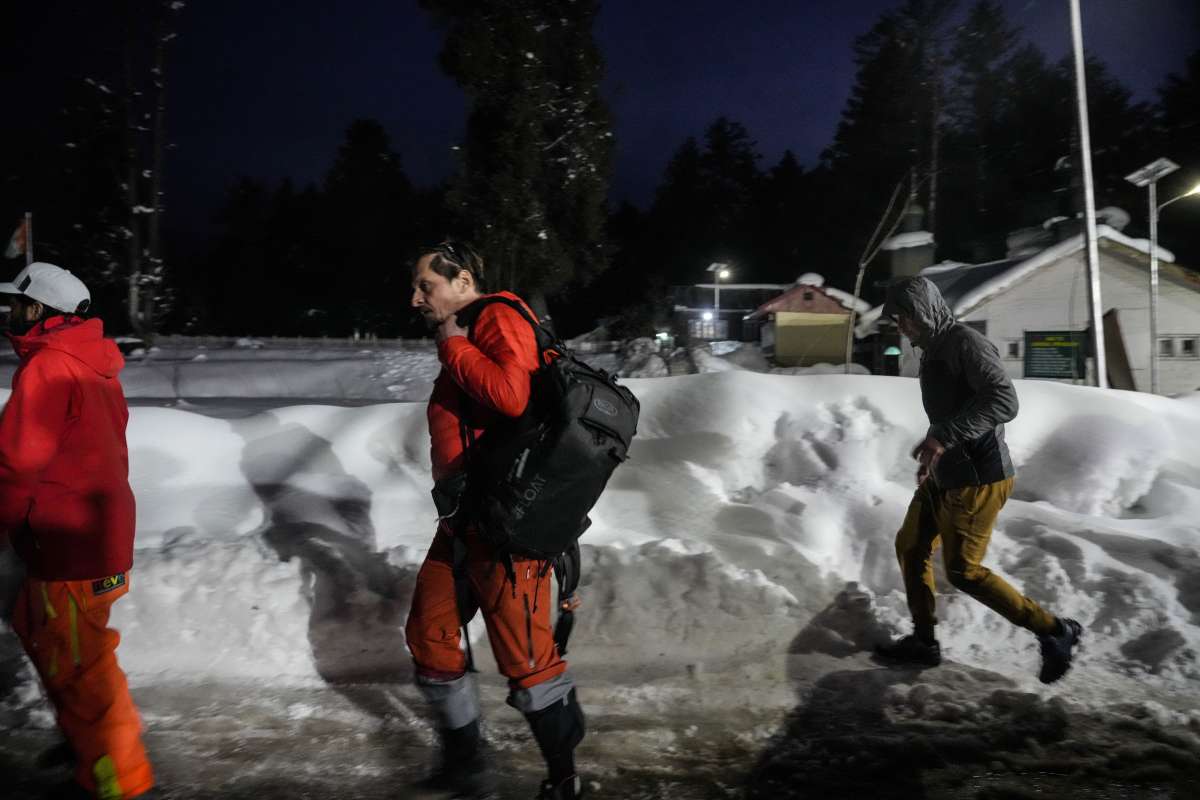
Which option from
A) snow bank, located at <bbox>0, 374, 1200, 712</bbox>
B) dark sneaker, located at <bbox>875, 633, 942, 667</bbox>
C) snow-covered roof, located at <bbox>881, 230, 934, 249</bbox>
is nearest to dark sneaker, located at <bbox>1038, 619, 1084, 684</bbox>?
snow bank, located at <bbox>0, 374, 1200, 712</bbox>

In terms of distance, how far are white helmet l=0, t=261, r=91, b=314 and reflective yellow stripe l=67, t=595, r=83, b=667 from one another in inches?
38.1

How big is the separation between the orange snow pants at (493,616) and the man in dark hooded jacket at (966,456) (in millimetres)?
1821

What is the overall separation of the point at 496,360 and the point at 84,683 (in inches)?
65.2

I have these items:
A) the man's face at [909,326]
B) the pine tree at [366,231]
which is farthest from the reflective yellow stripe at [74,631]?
the pine tree at [366,231]

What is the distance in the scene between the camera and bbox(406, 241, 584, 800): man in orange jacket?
A: 2.25 meters

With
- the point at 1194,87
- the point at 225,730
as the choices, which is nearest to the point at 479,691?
the point at 225,730

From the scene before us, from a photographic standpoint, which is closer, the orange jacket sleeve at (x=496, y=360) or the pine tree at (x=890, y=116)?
the orange jacket sleeve at (x=496, y=360)

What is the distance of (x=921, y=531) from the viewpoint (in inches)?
142

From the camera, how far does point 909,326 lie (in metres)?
3.53

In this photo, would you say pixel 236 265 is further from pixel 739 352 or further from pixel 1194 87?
pixel 1194 87

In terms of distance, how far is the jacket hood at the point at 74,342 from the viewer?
2.36m

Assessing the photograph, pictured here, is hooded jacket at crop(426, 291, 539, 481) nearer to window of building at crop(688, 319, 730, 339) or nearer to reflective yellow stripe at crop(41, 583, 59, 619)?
reflective yellow stripe at crop(41, 583, 59, 619)

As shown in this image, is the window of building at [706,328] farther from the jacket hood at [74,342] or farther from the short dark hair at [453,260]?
the jacket hood at [74,342]

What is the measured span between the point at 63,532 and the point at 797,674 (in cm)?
306
